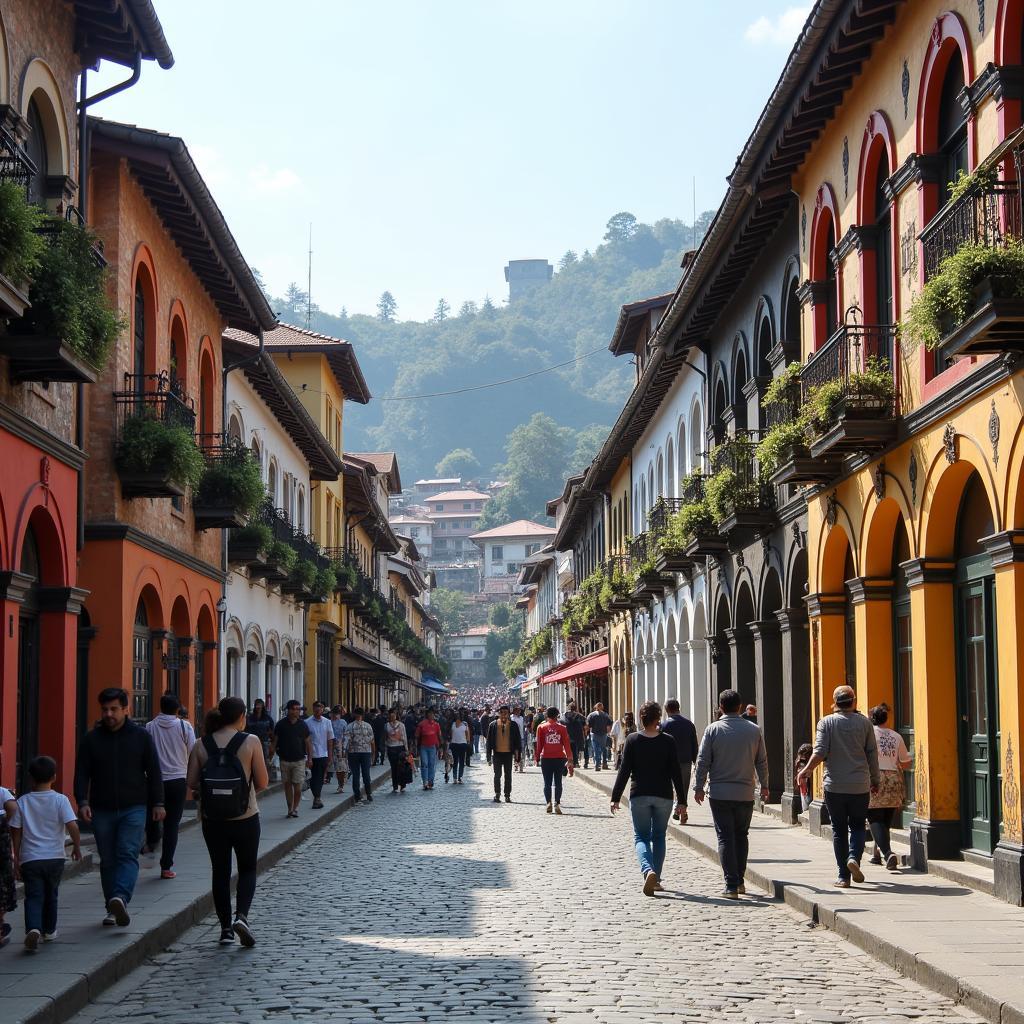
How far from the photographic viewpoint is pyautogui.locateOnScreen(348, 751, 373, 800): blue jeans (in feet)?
88.8

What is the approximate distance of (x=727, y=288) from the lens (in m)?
23.8

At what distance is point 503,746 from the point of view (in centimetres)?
2792

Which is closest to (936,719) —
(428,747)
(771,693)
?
(771,693)

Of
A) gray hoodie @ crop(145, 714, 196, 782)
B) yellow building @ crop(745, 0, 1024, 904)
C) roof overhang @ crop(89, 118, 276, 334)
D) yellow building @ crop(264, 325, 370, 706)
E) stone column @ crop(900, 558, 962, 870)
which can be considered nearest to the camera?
yellow building @ crop(745, 0, 1024, 904)

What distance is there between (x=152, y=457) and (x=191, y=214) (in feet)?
12.5

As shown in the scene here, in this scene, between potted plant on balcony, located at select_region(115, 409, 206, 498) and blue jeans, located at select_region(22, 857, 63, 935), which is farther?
potted plant on balcony, located at select_region(115, 409, 206, 498)

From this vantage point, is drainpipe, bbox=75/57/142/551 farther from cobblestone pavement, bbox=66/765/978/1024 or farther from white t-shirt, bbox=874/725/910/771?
white t-shirt, bbox=874/725/910/771

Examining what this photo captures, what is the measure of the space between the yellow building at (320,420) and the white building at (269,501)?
1392mm

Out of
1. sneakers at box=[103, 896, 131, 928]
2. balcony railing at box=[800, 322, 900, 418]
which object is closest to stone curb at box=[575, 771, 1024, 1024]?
balcony railing at box=[800, 322, 900, 418]

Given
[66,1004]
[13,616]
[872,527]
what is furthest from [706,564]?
[66,1004]

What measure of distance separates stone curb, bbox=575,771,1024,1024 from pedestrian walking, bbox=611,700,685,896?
1.01 m

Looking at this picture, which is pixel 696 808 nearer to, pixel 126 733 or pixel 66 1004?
pixel 126 733

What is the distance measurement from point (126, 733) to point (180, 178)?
8.95 metres

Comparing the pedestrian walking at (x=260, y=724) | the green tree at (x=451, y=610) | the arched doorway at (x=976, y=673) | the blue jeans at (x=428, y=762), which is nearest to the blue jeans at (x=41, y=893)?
the arched doorway at (x=976, y=673)
